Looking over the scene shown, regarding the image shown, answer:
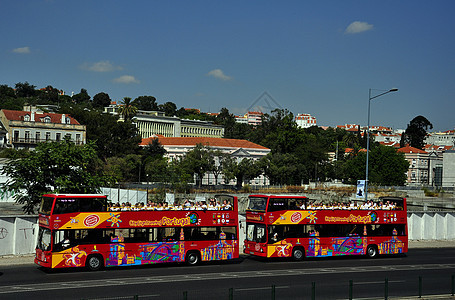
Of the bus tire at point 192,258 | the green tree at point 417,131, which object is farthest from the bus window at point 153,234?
the green tree at point 417,131

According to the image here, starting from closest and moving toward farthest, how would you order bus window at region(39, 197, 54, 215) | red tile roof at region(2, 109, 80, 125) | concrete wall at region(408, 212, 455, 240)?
bus window at region(39, 197, 54, 215), concrete wall at region(408, 212, 455, 240), red tile roof at region(2, 109, 80, 125)

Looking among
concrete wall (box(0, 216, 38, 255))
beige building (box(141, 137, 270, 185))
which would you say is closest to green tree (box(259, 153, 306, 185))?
beige building (box(141, 137, 270, 185))

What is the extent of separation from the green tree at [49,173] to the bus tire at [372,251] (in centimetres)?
1758

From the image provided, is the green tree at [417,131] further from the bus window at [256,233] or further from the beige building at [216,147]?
the bus window at [256,233]

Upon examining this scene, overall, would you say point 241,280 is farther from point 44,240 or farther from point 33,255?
point 33,255

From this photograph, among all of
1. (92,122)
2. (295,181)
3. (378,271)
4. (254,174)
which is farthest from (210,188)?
(378,271)

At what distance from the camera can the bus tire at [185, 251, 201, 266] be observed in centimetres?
2998

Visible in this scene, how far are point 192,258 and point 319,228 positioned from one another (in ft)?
25.3

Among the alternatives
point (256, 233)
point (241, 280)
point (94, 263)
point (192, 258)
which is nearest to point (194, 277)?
point (241, 280)

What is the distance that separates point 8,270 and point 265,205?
13.3m

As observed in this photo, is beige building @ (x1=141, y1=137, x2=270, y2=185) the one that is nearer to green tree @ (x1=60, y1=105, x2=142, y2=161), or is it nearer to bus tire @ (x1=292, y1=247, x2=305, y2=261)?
green tree @ (x1=60, y1=105, x2=142, y2=161)

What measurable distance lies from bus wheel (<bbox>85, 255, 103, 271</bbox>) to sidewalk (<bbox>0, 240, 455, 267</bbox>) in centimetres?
434

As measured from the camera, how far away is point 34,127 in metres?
112

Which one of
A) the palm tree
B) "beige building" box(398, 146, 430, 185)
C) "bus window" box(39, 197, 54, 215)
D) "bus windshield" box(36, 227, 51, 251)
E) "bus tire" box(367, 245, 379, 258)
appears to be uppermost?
the palm tree
